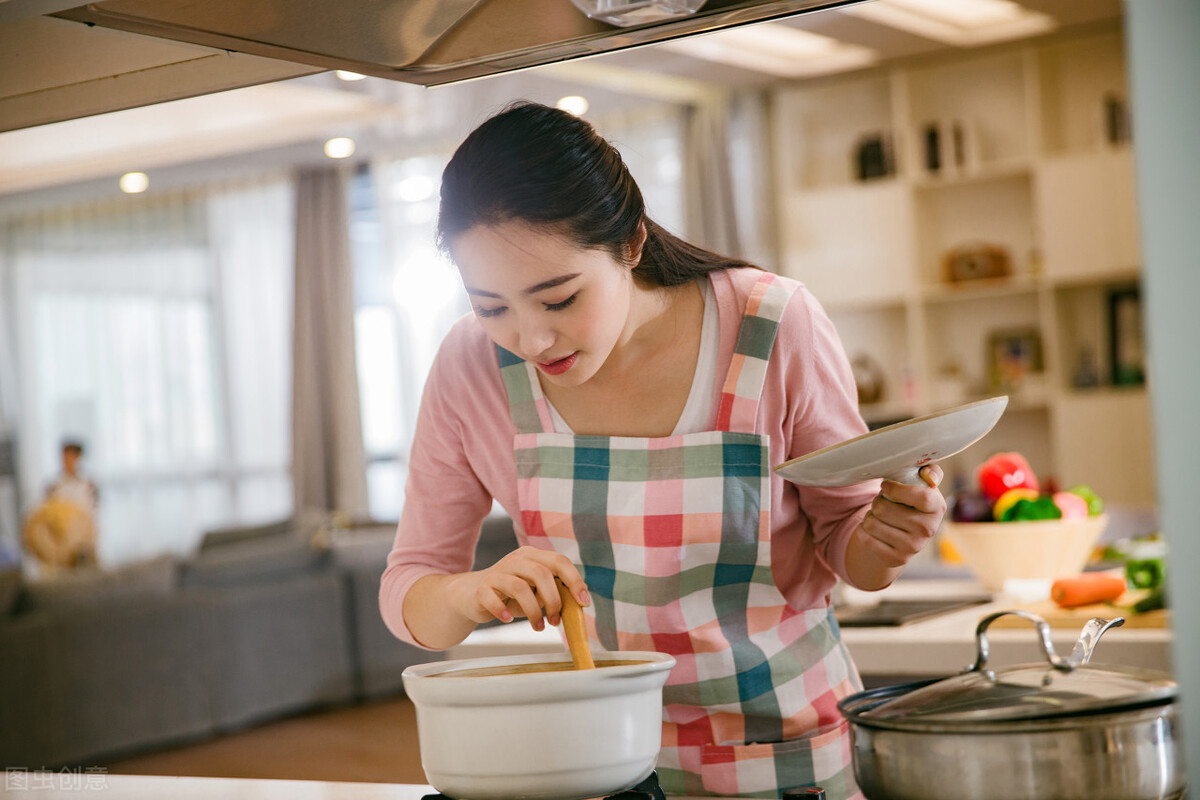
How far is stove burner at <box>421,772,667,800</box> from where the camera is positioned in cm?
92

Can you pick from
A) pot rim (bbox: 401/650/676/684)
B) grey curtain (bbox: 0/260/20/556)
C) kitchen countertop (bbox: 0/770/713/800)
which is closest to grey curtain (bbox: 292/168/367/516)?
grey curtain (bbox: 0/260/20/556)

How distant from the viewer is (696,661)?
1.24 m

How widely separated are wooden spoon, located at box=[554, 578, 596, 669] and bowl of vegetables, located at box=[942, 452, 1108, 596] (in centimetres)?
156

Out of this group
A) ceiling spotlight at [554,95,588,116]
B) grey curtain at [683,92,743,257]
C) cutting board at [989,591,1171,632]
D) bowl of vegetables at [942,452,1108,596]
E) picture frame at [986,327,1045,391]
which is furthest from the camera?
grey curtain at [683,92,743,257]

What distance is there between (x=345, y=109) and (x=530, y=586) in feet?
19.7

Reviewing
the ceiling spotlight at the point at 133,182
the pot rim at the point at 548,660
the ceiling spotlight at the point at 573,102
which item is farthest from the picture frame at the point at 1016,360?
the pot rim at the point at 548,660

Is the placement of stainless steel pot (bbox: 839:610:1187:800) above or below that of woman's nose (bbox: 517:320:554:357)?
below

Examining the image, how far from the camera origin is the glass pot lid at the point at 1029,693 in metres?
0.74

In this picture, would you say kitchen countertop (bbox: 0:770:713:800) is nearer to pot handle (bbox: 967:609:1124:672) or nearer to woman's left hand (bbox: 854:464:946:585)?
woman's left hand (bbox: 854:464:946:585)

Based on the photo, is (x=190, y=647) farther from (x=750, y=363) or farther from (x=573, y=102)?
(x=750, y=363)

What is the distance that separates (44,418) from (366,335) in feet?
8.08

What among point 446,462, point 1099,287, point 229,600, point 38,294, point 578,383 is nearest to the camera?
point 578,383

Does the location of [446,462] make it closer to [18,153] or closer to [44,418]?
[18,153]

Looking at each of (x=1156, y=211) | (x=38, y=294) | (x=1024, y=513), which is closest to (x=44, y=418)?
(x=38, y=294)
